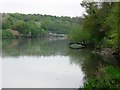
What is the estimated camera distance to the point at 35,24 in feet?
384

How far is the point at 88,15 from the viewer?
1849 inches

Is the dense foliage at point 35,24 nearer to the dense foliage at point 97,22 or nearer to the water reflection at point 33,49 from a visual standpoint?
the water reflection at point 33,49

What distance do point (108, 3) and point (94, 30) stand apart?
705 cm

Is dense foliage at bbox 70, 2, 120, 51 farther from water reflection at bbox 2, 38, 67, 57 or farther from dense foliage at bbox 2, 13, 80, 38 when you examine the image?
dense foliage at bbox 2, 13, 80, 38

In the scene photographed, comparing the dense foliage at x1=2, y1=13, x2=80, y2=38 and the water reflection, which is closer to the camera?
the water reflection

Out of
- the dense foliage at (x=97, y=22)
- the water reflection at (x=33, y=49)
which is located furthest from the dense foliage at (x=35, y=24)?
the dense foliage at (x=97, y=22)

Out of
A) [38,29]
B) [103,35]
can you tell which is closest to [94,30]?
[103,35]

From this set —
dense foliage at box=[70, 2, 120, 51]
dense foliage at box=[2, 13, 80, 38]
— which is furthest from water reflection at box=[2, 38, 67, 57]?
dense foliage at box=[2, 13, 80, 38]

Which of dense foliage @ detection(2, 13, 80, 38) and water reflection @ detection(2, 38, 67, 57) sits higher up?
dense foliage @ detection(2, 13, 80, 38)

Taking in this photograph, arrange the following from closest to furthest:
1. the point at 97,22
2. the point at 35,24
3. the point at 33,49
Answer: the point at 97,22 → the point at 33,49 → the point at 35,24

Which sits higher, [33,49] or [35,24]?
[35,24]

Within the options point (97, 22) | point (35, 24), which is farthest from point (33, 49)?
point (35, 24)

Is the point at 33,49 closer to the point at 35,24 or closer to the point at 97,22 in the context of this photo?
the point at 97,22

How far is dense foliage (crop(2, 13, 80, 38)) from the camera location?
105m
